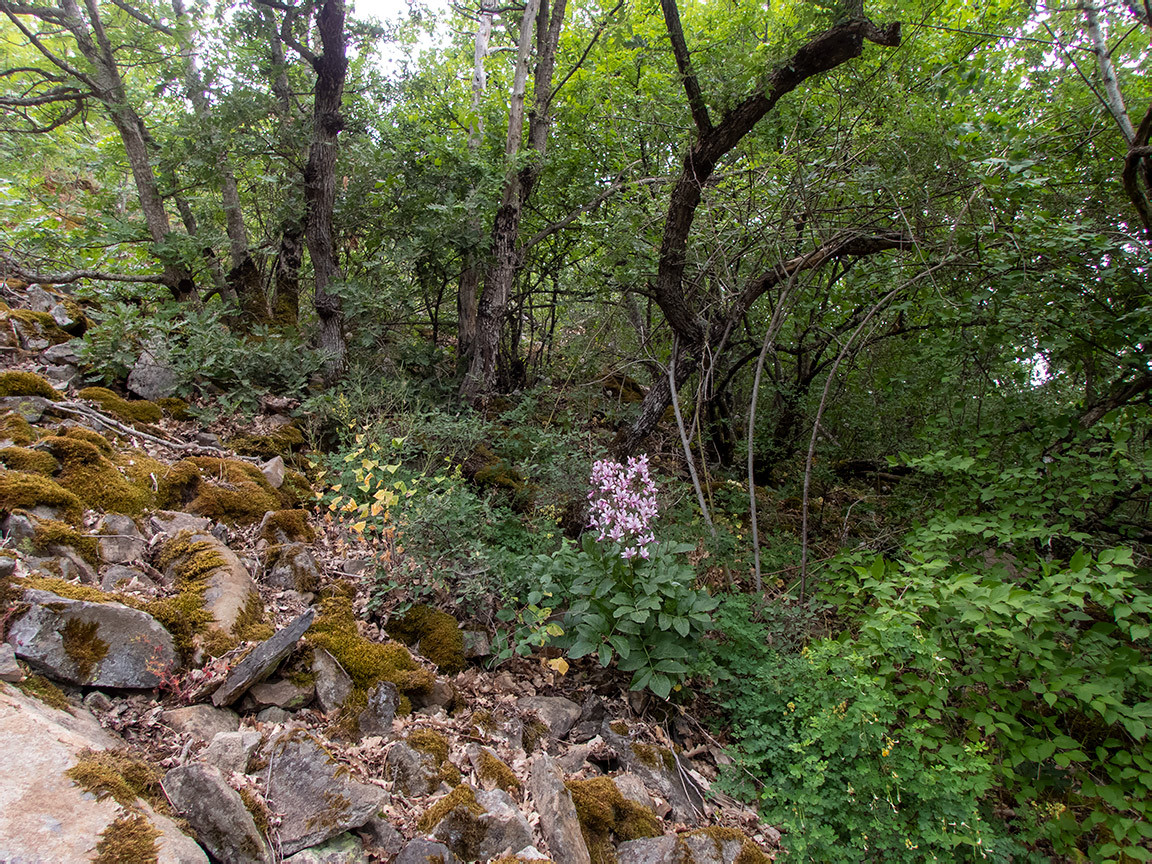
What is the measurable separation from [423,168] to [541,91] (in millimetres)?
1606

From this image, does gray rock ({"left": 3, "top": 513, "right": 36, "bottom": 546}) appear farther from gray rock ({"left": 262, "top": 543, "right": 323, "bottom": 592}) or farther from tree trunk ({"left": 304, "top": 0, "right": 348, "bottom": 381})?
tree trunk ({"left": 304, "top": 0, "right": 348, "bottom": 381})

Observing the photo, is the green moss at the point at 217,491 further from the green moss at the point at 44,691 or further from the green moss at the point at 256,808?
the green moss at the point at 256,808

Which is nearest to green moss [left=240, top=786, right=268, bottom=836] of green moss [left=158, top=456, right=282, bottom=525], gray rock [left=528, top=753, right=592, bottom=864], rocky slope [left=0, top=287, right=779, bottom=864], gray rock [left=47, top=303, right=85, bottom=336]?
rocky slope [left=0, top=287, right=779, bottom=864]

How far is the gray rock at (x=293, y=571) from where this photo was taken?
3244 millimetres

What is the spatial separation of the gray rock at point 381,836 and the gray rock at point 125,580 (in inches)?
63.0

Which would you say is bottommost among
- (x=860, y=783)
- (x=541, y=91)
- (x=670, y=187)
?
(x=860, y=783)

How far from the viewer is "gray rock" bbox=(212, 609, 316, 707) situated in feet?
7.66

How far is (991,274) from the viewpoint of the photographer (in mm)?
3734

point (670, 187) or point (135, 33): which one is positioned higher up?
point (135, 33)

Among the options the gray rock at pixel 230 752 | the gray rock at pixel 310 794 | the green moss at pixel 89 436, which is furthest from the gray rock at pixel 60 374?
the gray rock at pixel 310 794

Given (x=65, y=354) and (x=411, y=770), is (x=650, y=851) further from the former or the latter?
(x=65, y=354)

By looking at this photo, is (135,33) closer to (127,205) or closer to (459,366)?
(127,205)

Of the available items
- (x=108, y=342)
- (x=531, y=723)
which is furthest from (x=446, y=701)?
(x=108, y=342)

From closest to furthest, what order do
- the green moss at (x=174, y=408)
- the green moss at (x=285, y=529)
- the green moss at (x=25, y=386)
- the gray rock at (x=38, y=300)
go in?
the green moss at (x=285, y=529), the green moss at (x=25, y=386), the green moss at (x=174, y=408), the gray rock at (x=38, y=300)
